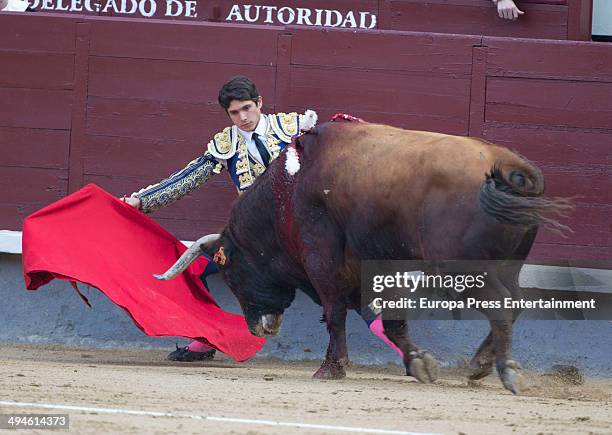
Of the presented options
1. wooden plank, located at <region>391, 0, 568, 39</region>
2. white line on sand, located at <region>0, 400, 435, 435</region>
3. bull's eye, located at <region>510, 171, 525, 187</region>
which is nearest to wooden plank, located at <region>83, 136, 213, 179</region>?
wooden plank, located at <region>391, 0, 568, 39</region>

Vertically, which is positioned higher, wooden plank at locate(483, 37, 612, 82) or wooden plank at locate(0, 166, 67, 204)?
wooden plank at locate(483, 37, 612, 82)

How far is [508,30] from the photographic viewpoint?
6691mm

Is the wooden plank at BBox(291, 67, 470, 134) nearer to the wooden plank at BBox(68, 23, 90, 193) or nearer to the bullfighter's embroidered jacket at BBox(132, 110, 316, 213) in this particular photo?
the bullfighter's embroidered jacket at BBox(132, 110, 316, 213)

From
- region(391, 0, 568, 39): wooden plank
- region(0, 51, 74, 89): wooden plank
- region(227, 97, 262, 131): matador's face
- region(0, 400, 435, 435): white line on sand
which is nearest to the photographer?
region(0, 400, 435, 435): white line on sand

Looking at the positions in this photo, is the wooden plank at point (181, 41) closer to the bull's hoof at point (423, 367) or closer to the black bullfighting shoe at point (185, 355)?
the black bullfighting shoe at point (185, 355)

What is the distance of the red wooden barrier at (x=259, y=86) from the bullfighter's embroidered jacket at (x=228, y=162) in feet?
1.71

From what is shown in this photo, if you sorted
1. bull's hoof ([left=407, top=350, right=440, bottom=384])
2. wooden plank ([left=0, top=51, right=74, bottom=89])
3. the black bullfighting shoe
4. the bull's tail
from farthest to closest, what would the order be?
1. wooden plank ([left=0, top=51, right=74, bottom=89])
2. the black bullfighting shoe
3. bull's hoof ([left=407, top=350, right=440, bottom=384])
4. the bull's tail

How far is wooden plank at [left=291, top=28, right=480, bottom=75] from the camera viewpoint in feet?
20.8

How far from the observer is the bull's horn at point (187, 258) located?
5.75 m

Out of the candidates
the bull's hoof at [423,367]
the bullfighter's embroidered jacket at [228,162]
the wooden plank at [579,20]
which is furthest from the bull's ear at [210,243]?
the wooden plank at [579,20]

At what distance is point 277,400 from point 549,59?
106 inches

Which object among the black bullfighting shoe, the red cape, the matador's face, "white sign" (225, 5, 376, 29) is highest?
"white sign" (225, 5, 376, 29)

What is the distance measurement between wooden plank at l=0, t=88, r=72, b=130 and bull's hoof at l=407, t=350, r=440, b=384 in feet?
7.86

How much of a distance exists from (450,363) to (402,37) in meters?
Answer: 1.58
